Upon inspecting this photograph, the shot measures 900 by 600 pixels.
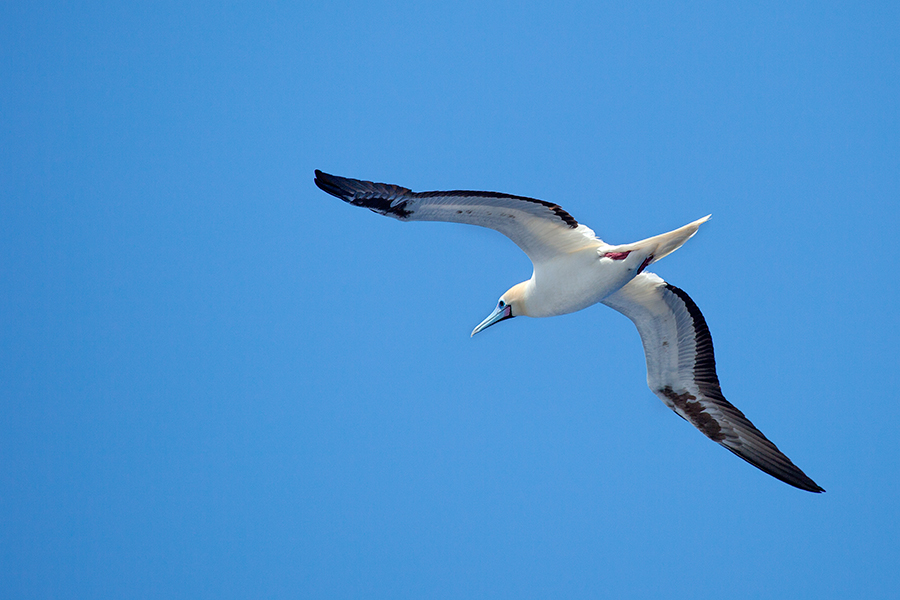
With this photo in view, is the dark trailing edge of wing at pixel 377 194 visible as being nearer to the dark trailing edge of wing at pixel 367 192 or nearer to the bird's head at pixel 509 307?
the dark trailing edge of wing at pixel 367 192

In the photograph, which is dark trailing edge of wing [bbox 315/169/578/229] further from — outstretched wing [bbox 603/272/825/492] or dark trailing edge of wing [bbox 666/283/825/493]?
dark trailing edge of wing [bbox 666/283/825/493]

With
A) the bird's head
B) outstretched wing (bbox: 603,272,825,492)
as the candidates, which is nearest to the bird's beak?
the bird's head

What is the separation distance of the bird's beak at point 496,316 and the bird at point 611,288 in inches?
0.5

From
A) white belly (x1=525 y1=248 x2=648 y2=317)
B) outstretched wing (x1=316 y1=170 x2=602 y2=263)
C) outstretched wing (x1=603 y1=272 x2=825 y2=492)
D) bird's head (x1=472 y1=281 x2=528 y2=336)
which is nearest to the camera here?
outstretched wing (x1=316 y1=170 x2=602 y2=263)

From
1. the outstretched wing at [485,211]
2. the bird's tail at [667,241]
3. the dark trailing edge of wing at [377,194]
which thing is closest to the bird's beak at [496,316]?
the outstretched wing at [485,211]

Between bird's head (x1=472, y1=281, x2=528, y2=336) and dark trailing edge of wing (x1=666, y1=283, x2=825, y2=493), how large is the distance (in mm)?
1821

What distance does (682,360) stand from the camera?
1079cm

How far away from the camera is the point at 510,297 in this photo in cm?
1050

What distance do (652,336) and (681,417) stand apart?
3.65ft

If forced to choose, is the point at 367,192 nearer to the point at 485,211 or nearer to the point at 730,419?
the point at 485,211

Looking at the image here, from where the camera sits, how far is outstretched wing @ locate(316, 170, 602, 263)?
8516 mm


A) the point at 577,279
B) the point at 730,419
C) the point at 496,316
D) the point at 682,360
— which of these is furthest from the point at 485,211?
the point at 730,419

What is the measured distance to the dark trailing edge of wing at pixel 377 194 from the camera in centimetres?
840

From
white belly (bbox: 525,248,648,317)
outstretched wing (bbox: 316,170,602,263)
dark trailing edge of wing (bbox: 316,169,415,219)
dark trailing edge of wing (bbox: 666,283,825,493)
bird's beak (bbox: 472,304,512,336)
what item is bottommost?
dark trailing edge of wing (bbox: 666,283,825,493)
